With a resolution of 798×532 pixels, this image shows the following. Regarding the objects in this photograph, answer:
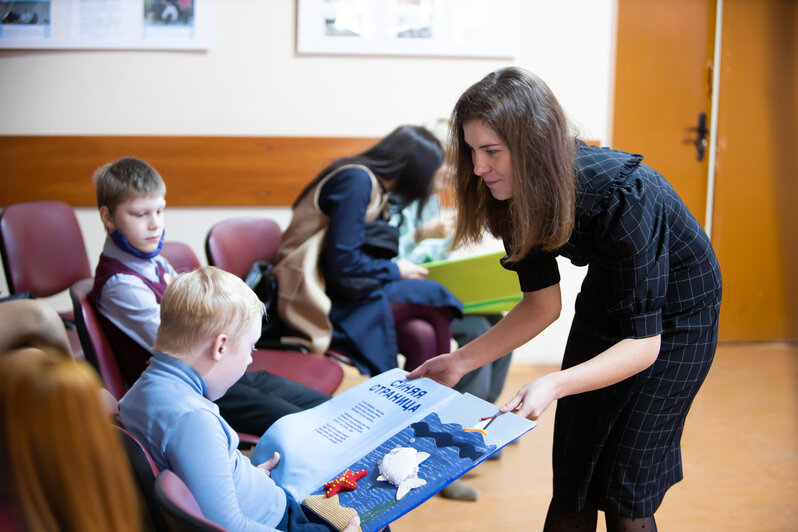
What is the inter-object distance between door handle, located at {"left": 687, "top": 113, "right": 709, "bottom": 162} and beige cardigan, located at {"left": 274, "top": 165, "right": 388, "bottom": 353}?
2420mm

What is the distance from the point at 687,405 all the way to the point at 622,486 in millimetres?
219

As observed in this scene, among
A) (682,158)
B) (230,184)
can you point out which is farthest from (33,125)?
(682,158)

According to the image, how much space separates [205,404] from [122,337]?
28.0 inches

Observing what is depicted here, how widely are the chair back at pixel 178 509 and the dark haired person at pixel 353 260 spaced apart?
1449 millimetres

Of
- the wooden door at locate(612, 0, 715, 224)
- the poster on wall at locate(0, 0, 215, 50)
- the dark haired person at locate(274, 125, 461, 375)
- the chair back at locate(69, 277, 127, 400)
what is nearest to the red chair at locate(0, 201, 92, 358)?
the chair back at locate(69, 277, 127, 400)

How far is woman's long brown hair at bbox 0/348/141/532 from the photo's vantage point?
1.99 feet

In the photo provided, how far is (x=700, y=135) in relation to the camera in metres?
3.94

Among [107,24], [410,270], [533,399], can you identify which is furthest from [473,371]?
[107,24]

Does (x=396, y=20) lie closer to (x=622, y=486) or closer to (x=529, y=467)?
(x=529, y=467)

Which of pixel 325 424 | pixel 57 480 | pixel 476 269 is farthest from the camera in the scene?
pixel 476 269

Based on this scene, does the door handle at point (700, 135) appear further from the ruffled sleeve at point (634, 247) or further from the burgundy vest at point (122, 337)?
Result: the burgundy vest at point (122, 337)

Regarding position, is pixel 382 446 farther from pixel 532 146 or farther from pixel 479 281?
pixel 479 281

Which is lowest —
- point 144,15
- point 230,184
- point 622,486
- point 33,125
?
point 622,486

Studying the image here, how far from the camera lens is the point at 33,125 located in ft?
10.6
